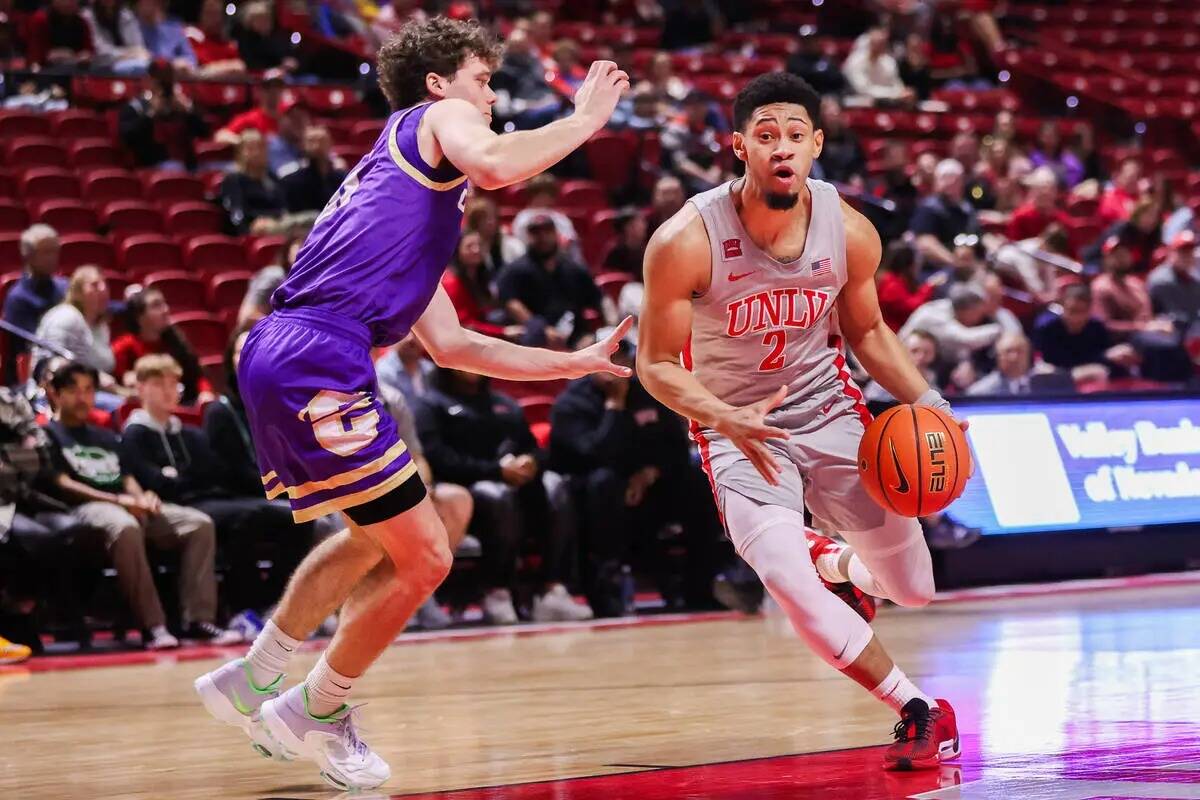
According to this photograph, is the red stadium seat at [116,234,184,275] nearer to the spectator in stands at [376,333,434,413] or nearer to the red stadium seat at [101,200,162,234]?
the red stadium seat at [101,200,162,234]

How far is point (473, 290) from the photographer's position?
11.4 metres

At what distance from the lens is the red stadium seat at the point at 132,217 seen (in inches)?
477

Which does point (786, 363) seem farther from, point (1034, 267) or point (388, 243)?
point (1034, 267)

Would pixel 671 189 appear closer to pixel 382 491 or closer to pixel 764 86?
pixel 764 86

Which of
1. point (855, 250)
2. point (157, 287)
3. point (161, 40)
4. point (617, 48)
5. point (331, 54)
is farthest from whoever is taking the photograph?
point (617, 48)

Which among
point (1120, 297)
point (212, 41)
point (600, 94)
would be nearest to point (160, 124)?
point (212, 41)

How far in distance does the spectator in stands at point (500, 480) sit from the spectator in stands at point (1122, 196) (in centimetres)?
862

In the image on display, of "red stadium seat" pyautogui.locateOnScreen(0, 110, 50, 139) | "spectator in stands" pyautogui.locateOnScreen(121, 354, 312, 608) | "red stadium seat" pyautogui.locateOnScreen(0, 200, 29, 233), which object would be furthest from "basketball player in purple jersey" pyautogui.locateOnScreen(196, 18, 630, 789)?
"red stadium seat" pyautogui.locateOnScreen(0, 110, 50, 139)

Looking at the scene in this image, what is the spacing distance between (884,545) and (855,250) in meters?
0.88

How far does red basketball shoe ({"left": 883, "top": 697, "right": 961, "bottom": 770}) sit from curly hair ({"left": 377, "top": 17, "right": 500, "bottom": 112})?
2.11m

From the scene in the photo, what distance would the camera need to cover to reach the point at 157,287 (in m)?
11.5

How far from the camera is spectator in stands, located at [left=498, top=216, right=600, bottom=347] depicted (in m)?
11.6

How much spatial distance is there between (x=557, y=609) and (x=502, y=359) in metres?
5.11

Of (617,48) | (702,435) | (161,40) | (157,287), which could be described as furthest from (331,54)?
(702,435)
